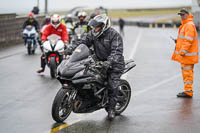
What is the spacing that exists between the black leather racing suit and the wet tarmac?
58 cm

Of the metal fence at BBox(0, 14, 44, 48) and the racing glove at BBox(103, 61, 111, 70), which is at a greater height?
the racing glove at BBox(103, 61, 111, 70)

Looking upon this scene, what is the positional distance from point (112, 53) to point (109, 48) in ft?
0.57

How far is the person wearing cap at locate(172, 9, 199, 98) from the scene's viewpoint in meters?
10.4

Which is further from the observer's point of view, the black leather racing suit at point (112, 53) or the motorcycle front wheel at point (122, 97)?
the motorcycle front wheel at point (122, 97)

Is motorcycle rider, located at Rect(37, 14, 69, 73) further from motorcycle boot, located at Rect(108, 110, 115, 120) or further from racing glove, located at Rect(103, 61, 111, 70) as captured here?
racing glove, located at Rect(103, 61, 111, 70)

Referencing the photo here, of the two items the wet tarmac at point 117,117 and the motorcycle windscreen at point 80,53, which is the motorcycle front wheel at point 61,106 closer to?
the wet tarmac at point 117,117

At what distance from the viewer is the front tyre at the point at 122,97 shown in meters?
8.86

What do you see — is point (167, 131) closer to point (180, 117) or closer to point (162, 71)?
point (180, 117)

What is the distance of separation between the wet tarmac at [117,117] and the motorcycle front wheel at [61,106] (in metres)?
0.14

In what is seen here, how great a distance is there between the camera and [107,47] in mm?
8383

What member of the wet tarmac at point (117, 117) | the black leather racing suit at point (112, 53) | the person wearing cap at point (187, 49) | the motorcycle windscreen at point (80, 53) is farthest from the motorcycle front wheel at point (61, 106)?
the person wearing cap at point (187, 49)

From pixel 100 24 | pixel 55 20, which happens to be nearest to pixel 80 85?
pixel 100 24

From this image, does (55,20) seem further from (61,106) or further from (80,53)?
(61,106)

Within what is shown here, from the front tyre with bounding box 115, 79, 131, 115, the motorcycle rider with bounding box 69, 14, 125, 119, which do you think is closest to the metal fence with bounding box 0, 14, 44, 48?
the front tyre with bounding box 115, 79, 131, 115
